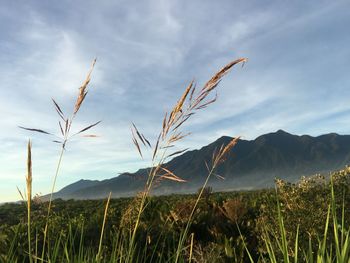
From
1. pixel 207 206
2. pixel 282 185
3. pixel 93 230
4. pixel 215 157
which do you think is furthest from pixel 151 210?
pixel 215 157

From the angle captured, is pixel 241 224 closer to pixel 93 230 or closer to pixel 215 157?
pixel 93 230

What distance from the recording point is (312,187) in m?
10.8

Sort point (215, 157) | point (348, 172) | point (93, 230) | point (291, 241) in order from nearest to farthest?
point (215, 157) < point (291, 241) < point (93, 230) < point (348, 172)

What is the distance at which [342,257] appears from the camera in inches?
140

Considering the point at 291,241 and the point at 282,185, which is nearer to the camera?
the point at 291,241

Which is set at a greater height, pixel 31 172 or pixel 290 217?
pixel 31 172

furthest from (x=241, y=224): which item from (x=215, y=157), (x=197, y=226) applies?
(x=215, y=157)

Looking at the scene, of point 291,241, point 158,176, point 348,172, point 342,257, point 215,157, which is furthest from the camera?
point 348,172

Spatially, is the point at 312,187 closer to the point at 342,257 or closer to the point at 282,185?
the point at 282,185

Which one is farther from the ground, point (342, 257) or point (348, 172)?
point (348, 172)

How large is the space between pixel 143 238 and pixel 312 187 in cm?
394

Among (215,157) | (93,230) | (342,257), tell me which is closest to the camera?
(342,257)

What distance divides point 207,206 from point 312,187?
258 centimetres

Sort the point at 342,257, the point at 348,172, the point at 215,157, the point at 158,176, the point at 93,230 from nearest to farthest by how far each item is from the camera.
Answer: the point at 342,257 < the point at 158,176 < the point at 215,157 < the point at 93,230 < the point at 348,172
